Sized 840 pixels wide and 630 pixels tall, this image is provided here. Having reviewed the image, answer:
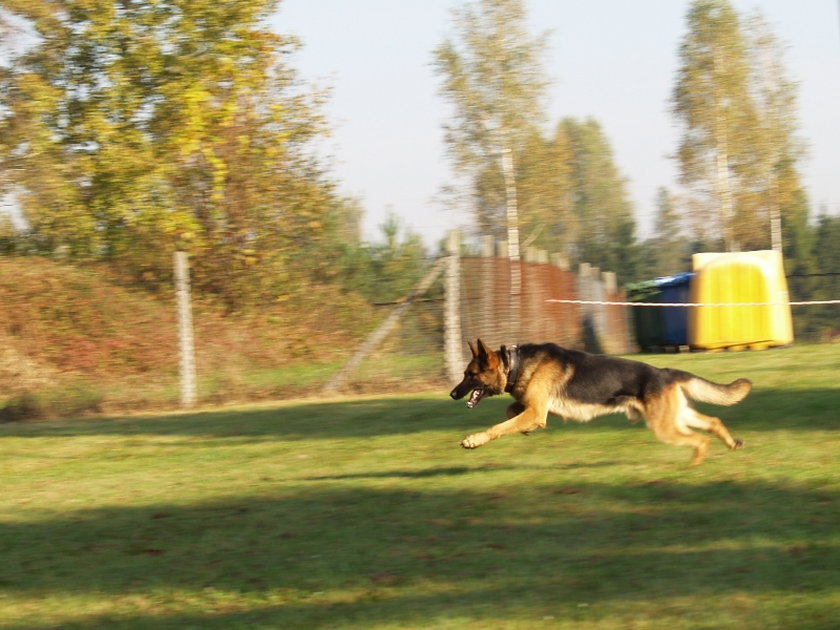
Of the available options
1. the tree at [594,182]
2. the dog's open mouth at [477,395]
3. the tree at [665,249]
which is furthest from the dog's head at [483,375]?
the tree at [594,182]

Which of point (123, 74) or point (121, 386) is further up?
point (123, 74)

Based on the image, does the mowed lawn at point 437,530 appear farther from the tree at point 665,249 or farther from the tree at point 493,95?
the tree at point 665,249

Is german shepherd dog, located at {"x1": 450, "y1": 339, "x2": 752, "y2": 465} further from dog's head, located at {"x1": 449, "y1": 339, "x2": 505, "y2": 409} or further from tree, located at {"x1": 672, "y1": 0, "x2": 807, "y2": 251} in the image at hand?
tree, located at {"x1": 672, "y1": 0, "x2": 807, "y2": 251}

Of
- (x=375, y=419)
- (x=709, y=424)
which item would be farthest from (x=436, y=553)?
(x=375, y=419)

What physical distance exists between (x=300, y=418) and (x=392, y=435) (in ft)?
7.47

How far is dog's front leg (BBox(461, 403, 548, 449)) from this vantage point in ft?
28.1

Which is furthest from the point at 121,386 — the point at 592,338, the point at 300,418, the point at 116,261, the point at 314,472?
the point at 592,338

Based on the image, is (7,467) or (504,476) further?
(7,467)

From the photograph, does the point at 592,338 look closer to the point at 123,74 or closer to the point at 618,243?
the point at 123,74

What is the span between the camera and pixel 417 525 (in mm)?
7234

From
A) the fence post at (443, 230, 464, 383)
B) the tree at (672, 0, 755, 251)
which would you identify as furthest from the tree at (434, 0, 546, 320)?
the fence post at (443, 230, 464, 383)

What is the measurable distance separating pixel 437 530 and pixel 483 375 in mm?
2471

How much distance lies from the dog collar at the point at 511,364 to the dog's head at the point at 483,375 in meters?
0.05

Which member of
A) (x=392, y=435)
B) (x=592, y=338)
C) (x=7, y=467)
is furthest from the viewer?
(x=592, y=338)
